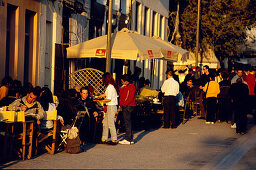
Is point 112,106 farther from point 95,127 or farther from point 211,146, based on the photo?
point 211,146

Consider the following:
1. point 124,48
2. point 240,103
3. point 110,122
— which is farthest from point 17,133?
point 240,103

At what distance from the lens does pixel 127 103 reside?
1472cm

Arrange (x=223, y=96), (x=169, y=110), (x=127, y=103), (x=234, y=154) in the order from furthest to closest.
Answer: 1. (x=223, y=96)
2. (x=169, y=110)
3. (x=127, y=103)
4. (x=234, y=154)

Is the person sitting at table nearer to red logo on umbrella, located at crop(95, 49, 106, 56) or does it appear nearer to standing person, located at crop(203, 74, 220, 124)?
red logo on umbrella, located at crop(95, 49, 106, 56)

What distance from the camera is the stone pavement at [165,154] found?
11.1 m

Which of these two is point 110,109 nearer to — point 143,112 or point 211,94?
point 143,112

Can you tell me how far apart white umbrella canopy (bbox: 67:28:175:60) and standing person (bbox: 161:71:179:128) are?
887 millimetres

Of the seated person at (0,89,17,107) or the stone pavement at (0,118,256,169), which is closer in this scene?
the stone pavement at (0,118,256,169)

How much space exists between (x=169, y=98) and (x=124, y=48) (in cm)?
241

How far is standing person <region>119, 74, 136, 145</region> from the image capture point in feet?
47.8

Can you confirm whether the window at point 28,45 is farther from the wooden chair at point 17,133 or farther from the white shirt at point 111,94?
the wooden chair at point 17,133

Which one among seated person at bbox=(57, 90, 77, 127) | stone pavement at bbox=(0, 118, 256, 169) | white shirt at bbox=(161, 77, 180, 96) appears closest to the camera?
stone pavement at bbox=(0, 118, 256, 169)

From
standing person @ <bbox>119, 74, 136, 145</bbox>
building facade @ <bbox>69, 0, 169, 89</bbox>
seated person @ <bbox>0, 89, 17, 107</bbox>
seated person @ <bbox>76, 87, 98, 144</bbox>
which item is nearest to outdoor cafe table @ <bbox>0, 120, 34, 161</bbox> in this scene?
seated person @ <bbox>76, 87, 98, 144</bbox>

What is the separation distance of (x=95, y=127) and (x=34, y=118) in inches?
106
